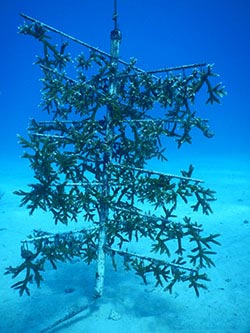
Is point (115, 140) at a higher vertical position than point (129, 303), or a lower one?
higher

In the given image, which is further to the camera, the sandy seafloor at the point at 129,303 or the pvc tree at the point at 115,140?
the sandy seafloor at the point at 129,303

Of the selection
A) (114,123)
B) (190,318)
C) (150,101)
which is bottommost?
(190,318)

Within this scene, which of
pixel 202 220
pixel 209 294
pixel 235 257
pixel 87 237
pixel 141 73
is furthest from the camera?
pixel 202 220

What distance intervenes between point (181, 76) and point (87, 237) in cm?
394

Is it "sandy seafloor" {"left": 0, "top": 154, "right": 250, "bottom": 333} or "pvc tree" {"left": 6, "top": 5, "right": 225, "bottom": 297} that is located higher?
"pvc tree" {"left": 6, "top": 5, "right": 225, "bottom": 297}

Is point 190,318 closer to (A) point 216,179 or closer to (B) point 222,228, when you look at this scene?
(B) point 222,228

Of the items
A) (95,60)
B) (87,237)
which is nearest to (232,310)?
(87,237)

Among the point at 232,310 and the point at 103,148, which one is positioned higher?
the point at 103,148

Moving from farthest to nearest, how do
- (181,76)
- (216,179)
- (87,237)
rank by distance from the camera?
(216,179)
(87,237)
(181,76)

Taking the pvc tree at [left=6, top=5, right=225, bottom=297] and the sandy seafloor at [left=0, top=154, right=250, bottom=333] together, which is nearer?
the pvc tree at [left=6, top=5, right=225, bottom=297]

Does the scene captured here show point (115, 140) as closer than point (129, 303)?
Yes

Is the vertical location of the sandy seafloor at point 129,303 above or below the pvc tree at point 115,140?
below

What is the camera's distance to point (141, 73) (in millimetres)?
5477

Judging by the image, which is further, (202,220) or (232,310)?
(202,220)
